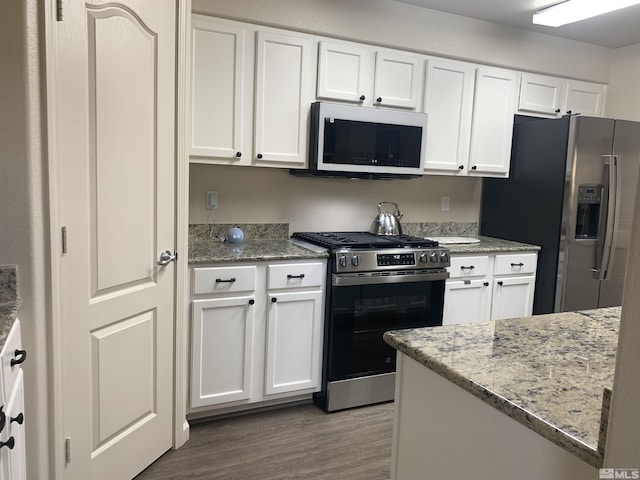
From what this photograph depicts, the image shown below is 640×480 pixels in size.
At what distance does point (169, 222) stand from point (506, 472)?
5.58 ft

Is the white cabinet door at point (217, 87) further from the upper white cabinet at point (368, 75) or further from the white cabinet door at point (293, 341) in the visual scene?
the white cabinet door at point (293, 341)

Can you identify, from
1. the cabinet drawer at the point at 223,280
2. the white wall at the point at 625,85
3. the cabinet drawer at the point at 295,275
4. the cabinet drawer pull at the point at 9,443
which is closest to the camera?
the cabinet drawer pull at the point at 9,443

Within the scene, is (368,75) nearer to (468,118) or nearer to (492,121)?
(468,118)

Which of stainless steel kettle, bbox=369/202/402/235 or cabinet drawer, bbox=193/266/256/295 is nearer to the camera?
cabinet drawer, bbox=193/266/256/295

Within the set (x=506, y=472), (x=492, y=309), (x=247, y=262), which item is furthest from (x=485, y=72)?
(x=506, y=472)

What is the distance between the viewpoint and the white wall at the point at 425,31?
9.54ft

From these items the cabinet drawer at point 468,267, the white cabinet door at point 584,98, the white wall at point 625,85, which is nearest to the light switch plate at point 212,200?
the cabinet drawer at point 468,267

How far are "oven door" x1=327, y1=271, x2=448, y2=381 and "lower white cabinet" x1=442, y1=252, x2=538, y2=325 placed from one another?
0.18 meters

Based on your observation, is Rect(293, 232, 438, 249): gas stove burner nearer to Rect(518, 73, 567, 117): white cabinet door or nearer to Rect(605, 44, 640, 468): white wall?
Rect(518, 73, 567, 117): white cabinet door

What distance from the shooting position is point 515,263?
3500mm

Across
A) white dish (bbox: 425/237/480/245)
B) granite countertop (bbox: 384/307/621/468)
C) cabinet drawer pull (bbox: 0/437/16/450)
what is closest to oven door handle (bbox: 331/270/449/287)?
white dish (bbox: 425/237/480/245)

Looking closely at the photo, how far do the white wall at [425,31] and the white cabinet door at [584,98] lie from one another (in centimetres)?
6

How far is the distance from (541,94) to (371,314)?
217 centimetres

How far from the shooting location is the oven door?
114 inches
